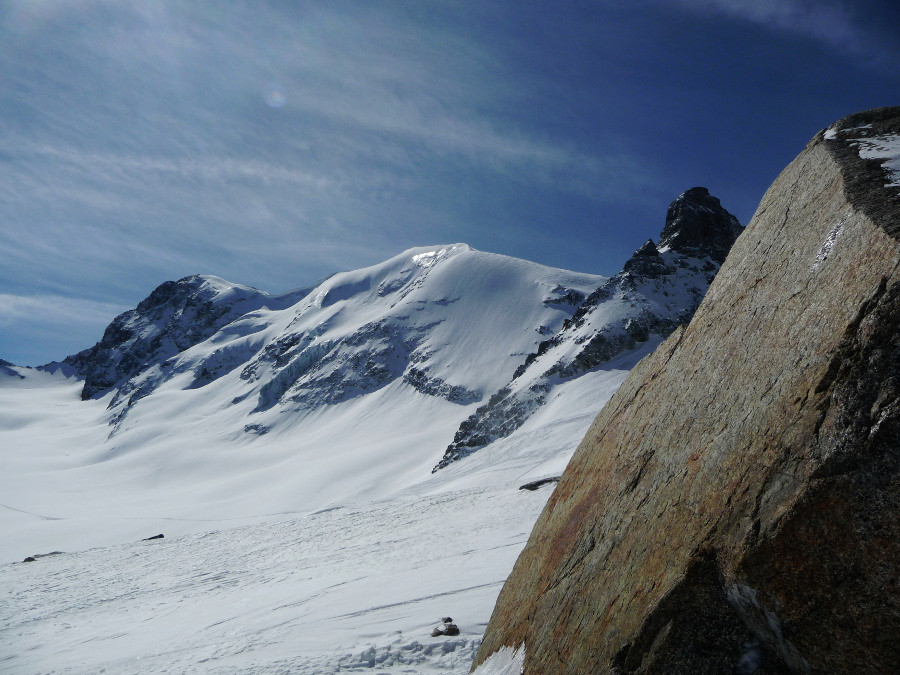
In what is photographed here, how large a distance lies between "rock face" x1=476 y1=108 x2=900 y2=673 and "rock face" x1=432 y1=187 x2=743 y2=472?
4699 centimetres

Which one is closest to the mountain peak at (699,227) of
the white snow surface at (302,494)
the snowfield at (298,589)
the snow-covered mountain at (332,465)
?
the snow-covered mountain at (332,465)

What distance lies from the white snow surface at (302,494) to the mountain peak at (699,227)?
25.4 metres

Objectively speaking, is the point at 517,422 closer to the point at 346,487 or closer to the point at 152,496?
the point at 346,487

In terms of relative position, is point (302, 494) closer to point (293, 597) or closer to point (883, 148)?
point (293, 597)

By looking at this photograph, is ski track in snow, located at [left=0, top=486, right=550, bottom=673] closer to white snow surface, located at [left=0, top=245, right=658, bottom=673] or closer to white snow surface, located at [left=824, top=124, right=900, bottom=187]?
white snow surface, located at [left=0, top=245, right=658, bottom=673]

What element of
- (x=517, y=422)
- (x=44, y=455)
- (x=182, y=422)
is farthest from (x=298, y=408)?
(x=517, y=422)

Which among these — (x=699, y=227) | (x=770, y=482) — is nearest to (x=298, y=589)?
(x=770, y=482)

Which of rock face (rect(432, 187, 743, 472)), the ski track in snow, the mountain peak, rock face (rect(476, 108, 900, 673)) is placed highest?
the mountain peak

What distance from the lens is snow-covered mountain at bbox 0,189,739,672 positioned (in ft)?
38.1

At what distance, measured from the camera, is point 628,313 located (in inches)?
2490

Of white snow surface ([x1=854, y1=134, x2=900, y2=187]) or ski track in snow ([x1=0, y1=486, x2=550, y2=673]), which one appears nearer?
white snow surface ([x1=854, y1=134, x2=900, y2=187])

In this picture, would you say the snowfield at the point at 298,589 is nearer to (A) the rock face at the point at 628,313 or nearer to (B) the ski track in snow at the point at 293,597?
(B) the ski track in snow at the point at 293,597

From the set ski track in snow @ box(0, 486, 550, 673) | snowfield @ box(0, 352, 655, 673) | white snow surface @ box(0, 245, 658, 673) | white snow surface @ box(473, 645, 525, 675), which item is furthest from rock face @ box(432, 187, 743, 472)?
white snow surface @ box(473, 645, 525, 675)

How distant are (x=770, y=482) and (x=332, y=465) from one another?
66.6m
